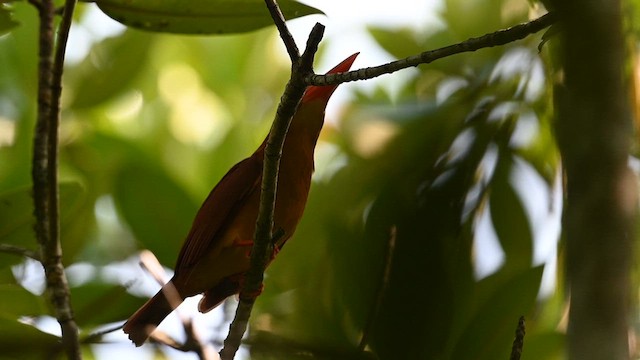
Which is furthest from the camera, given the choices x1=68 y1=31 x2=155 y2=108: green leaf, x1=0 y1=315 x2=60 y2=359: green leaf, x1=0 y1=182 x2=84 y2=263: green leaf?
x1=68 y1=31 x2=155 y2=108: green leaf

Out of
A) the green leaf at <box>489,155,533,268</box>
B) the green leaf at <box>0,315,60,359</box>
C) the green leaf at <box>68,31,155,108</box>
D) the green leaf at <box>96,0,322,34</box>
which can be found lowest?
the green leaf at <box>489,155,533,268</box>

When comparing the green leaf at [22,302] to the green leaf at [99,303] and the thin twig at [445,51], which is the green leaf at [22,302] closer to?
the green leaf at [99,303]

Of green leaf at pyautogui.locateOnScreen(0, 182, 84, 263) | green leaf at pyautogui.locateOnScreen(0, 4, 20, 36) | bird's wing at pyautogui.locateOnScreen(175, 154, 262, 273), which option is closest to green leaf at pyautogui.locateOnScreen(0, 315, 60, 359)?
green leaf at pyautogui.locateOnScreen(0, 182, 84, 263)

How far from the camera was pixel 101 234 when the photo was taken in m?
2.52

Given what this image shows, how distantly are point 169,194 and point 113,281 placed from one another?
28 cm

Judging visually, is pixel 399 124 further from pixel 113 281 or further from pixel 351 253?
pixel 113 281

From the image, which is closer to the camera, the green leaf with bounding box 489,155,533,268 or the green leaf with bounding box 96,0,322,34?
the green leaf with bounding box 489,155,533,268

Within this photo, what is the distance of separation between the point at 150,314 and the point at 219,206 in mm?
395

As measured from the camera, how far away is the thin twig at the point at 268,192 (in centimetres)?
155

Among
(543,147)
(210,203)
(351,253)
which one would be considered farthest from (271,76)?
(543,147)

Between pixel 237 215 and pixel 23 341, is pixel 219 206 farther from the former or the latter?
pixel 23 341

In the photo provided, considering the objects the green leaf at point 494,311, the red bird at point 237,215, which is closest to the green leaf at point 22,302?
the red bird at point 237,215

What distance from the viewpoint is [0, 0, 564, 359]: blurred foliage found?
1428 millimetres

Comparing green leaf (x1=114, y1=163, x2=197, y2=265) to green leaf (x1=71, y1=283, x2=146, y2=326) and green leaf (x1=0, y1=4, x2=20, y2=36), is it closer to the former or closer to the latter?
green leaf (x1=71, y1=283, x2=146, y2=326)
